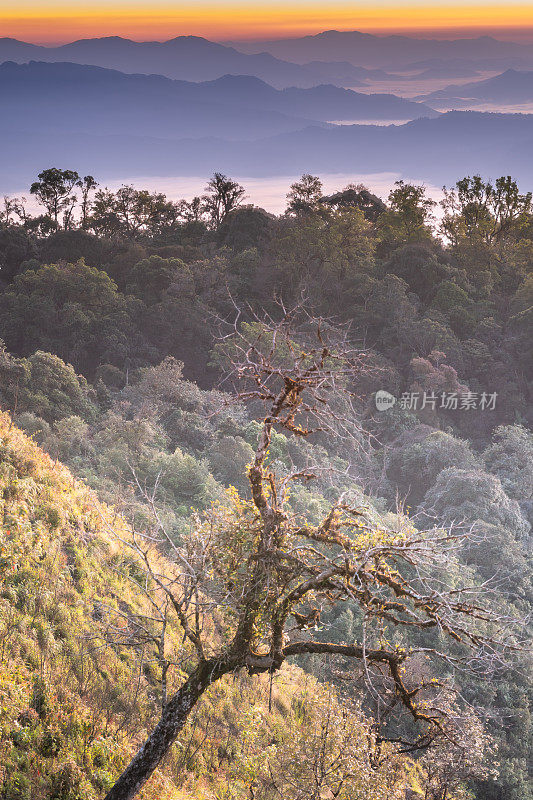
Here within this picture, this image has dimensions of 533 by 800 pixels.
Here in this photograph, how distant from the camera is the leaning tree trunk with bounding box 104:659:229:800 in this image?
5.11 metres

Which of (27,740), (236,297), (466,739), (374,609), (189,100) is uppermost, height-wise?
(189,100)

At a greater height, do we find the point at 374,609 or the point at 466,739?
the point at 374,609

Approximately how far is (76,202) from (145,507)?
29899mm

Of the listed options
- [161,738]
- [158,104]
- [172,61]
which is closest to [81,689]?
[161,738]

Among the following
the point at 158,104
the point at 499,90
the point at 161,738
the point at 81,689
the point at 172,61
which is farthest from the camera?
the point at 172,61

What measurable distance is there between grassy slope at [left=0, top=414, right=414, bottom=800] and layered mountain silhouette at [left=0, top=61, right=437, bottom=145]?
5846 inches

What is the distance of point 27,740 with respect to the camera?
5.58 m

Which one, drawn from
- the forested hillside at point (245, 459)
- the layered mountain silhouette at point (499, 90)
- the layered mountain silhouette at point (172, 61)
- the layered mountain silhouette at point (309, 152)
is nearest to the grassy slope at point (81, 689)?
the forested hillside at point (245, 459)

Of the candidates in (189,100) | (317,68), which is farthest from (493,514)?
(317,68)

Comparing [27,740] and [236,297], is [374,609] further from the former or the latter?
[236,297]

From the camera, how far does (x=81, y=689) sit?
6781mm

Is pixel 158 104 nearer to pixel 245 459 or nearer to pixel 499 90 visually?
pixel 499 90

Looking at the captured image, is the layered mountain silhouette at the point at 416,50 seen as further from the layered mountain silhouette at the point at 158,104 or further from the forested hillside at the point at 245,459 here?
the forested hillside at the point at 245,459

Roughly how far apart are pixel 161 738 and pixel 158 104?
177 meters
